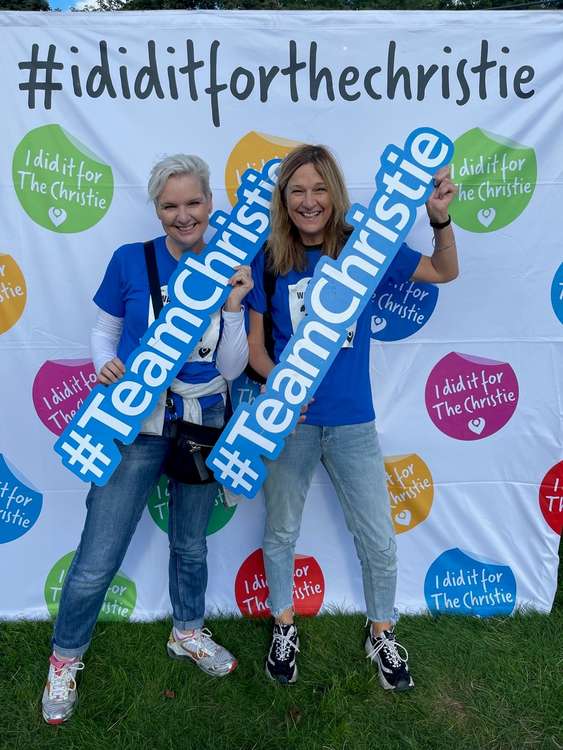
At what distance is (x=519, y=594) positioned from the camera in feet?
7.97

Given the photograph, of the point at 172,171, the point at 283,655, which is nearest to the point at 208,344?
the point at 172,171

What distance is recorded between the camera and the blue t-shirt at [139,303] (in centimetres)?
177

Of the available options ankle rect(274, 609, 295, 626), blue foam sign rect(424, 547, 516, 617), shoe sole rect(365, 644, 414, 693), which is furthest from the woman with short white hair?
blue foam sign rect(424, 547, 516, 617)

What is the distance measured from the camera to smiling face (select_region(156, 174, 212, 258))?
65.5 inches

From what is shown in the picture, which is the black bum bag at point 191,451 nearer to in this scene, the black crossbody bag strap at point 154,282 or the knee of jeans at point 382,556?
the black crossbody bag strap at point 154,282

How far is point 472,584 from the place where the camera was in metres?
2.42

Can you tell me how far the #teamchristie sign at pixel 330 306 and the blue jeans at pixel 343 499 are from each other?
5.6 inches

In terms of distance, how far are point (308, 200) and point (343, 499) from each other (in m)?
0.98

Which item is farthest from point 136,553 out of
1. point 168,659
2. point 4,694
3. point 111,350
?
point 111,350

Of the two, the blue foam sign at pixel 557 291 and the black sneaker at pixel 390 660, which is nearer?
the black sneaker at pixel 390 660

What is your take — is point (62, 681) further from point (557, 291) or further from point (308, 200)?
point (557, 291)

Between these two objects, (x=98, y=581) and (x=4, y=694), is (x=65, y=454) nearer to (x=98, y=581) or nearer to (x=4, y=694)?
(x=98, y=581)

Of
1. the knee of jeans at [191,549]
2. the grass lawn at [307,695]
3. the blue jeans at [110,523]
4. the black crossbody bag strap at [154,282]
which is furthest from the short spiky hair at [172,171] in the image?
the grass lawn at [307,695]

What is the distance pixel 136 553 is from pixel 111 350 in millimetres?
953
